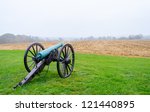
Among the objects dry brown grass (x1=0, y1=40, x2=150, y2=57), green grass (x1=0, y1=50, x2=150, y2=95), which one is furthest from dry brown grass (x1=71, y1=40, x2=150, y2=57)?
green grass (x1=0, y1=50, x2=150, y2=95)

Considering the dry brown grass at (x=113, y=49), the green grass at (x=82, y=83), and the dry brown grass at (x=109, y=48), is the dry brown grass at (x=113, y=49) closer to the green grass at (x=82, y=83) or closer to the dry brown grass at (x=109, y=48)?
the dry brown grass at (x=109, y=48)

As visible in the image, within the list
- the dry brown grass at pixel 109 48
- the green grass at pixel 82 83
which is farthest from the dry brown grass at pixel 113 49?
the green grass at pixel 82 83

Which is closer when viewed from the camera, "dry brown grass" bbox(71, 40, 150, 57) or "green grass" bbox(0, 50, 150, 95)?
"green grass" bbox(0, 50, 150, 95)

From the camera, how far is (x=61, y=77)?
8.38 metres

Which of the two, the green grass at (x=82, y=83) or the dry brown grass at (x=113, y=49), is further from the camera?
the dry brown grass at (x=113, y=49)

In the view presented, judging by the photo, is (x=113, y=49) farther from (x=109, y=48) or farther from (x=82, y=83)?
(x=82, y=83)

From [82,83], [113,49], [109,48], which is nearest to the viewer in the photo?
[82,83]

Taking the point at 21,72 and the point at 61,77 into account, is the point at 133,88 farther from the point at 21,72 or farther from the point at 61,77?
the point at 21,72

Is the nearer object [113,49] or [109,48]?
[113,49]

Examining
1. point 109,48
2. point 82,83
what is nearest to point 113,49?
point 109,48

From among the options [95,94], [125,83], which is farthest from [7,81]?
[125,83]

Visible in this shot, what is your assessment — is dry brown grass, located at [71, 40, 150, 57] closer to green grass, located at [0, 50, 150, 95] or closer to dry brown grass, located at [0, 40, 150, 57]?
dry brown grass, located at [0, 40, 150, 57]

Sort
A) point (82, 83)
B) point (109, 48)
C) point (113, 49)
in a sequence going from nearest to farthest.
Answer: point (82, 83) → point (113, 49) → point (109, 48)

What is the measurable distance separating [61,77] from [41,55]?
928 millimetres
